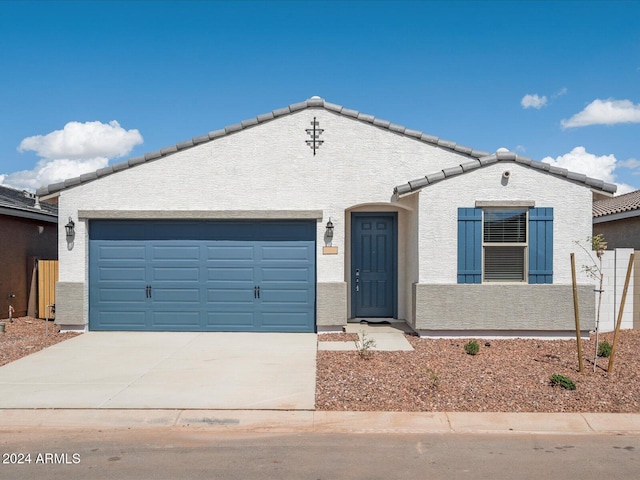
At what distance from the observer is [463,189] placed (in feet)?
34.1

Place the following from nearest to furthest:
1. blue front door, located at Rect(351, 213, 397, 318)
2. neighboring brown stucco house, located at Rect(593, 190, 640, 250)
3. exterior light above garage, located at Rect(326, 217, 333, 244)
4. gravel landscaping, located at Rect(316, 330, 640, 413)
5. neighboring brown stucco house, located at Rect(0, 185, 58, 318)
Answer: gravel landscaping, located at Rect(316, 330, 640, 413)
exterior light above garage, located at Rect(326, 217, 333, 244)
blue front door, located at Rect(351, 213, 397, 318)
neighboring brown stucco house, located at Rect(0, 185, 58, 318)
neighboring brown stucco house, located at Rect(593, 190, 640, 250)

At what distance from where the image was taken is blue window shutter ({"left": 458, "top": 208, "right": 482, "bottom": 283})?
1034 centimetres

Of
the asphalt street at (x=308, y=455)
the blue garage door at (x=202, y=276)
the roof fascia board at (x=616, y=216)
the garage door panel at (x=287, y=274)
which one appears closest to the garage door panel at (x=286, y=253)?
the blue garage door at (x=202, y=276)

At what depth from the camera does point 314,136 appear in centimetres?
1115

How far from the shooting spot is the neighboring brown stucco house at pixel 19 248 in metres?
12.9

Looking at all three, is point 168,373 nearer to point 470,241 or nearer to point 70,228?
point 70,228

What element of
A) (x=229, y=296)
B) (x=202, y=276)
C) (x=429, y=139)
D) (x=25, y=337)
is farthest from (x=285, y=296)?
(x=25, y=337)

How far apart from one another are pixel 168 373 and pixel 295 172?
5031 mm

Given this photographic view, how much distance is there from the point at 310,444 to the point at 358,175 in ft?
22.2

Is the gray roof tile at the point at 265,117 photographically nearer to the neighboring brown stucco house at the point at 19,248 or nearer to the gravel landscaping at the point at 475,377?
the gravel landscaping at the point at 475,377

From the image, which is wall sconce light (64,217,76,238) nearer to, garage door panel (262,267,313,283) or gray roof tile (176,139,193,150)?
gray roof tile (176,139,193,150)

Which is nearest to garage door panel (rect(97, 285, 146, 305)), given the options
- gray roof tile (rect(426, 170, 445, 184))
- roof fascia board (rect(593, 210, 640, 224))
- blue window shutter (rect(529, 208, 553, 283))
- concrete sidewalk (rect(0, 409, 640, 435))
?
concrete sidewalk (rect(0, 409, 640, 435))

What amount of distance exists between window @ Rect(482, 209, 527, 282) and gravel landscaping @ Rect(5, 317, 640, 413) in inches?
51.7

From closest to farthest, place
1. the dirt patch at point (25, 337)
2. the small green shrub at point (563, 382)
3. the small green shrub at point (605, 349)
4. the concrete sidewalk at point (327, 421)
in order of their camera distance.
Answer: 1. the concrete sidewalk at point (327, 421)
2. the small green shrub at point (563, 382)
3. the small green shrub at point (605, 349)
4. the dirt patch at point (25, 337)
